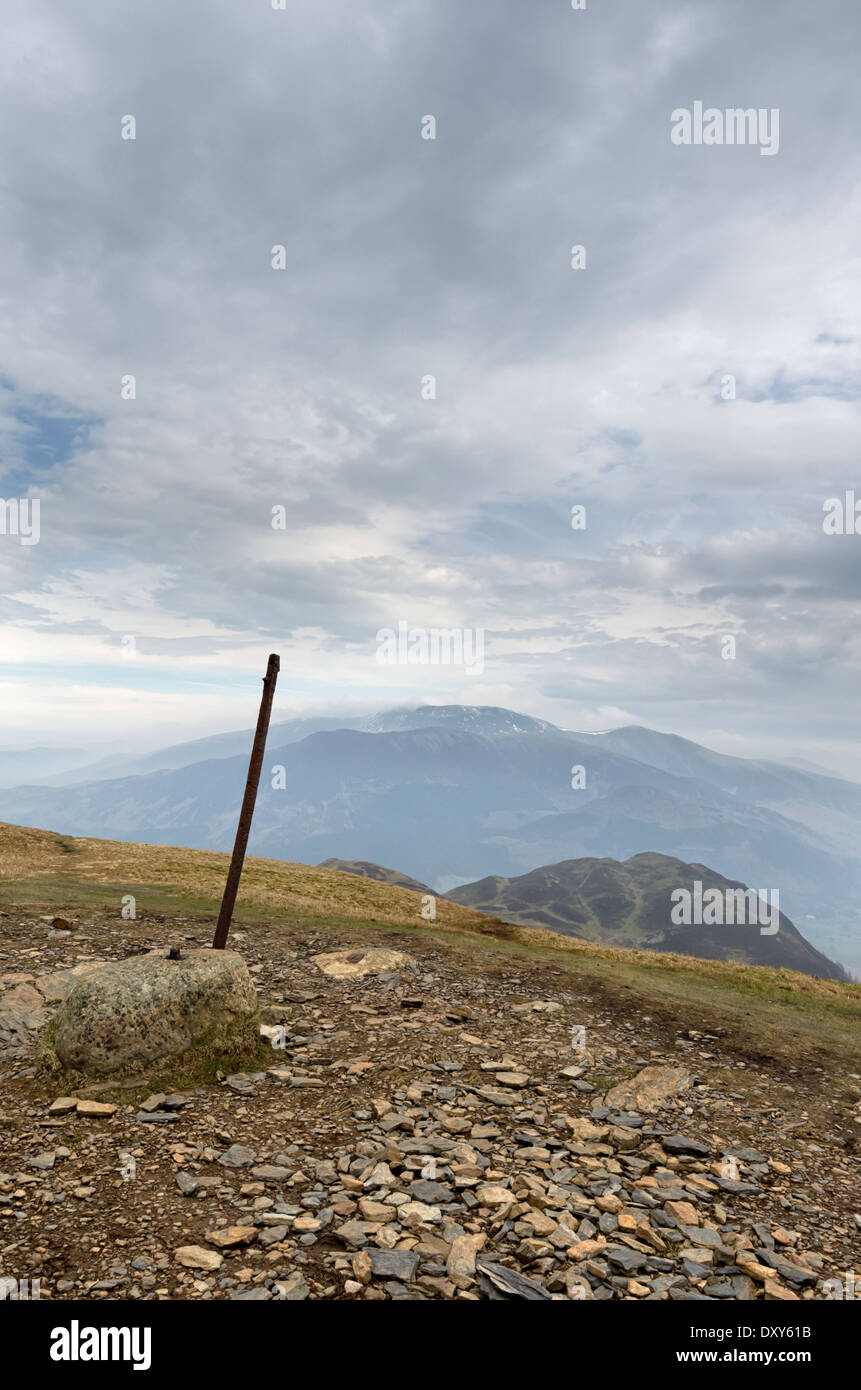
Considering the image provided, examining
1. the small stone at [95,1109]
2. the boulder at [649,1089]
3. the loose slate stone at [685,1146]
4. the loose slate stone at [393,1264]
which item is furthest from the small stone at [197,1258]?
the boulder at [649,1089]

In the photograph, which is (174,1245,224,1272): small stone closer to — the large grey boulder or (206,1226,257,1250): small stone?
(206,1226,257,1250): small stone

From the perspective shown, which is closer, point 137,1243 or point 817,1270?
point 137,1243

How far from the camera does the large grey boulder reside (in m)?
12.8

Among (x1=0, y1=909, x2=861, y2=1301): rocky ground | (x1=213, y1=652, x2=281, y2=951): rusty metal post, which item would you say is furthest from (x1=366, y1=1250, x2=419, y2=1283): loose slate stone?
(x1=213, y1=652, x2=281, y2=951): rusty metal post

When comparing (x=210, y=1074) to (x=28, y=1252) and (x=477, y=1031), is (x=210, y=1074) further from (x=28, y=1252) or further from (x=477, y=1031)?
(x=477, y=1031)

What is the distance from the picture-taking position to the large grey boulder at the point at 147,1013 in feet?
41.9

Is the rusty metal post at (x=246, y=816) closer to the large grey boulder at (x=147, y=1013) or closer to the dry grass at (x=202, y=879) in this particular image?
the large grey boulder at (x=147, y=1013)

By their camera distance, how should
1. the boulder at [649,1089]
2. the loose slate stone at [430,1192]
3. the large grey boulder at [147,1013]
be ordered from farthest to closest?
the boulder at [649,1089]
the large grey boulder at [147,1013]
the loose slate stone at [430,1192]

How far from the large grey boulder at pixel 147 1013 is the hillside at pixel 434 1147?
465mm

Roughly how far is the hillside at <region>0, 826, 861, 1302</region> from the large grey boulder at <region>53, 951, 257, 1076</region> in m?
0.47

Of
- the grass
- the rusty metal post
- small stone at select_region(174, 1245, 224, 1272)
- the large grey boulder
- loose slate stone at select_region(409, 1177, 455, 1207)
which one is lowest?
the grass
